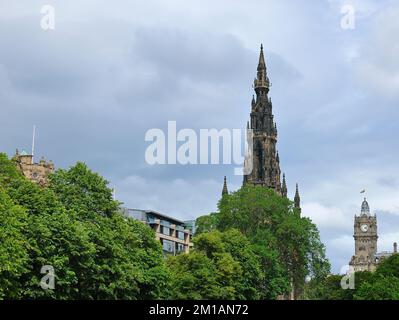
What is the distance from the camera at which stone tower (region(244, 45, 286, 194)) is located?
180 metres

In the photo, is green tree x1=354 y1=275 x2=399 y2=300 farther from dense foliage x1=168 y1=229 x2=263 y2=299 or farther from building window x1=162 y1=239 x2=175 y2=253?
building window x1=162 y1=239 x2=175 y2=253

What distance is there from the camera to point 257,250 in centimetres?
11400

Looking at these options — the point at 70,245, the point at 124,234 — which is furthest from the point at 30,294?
the point at 124,234

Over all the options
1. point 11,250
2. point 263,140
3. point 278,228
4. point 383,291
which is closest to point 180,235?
point 263,140

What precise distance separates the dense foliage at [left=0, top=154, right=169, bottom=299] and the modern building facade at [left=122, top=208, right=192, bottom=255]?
65.8m

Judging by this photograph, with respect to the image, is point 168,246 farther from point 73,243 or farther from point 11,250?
point 11,250

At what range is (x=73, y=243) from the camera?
214 ft

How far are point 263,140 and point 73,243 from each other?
121 m

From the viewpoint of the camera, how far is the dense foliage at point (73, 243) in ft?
189

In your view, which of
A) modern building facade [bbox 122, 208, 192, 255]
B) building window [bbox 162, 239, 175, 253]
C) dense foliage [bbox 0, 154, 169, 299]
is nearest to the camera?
dense foliage [bbox 0, 154, 169, 299]

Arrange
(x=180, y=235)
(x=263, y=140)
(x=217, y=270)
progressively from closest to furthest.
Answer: (x=217, y=270)
(x=180, y=235)
(x=263, y=140)

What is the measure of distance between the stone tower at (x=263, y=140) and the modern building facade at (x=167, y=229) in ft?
66.2

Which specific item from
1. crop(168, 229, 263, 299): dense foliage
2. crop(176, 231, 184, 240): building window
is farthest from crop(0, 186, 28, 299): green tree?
crop(176, 231, 184, 240): building window

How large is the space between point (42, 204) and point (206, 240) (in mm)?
37876
